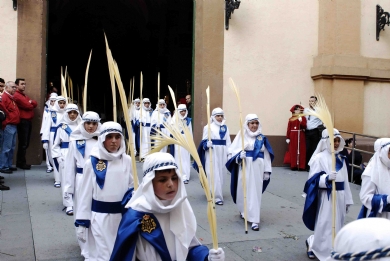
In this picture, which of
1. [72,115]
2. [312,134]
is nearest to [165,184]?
[72,115]

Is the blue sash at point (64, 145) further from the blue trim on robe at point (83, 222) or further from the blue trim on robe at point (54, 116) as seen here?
the blue trim on robe at point (83, 222)

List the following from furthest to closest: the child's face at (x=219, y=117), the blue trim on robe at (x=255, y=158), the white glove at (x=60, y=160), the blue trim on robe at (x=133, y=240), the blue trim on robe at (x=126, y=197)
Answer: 1. the child's face at (x=219, y=117)
2. the white glove at (x=60, y=160)
3. the blue trim on robe at (x=255, y=158)
4. the blue trim on robe at (x=126, y=197)
5. the blue trim on robe at (x=133, y=240)

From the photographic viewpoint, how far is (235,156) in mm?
7672

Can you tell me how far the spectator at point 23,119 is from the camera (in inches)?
434

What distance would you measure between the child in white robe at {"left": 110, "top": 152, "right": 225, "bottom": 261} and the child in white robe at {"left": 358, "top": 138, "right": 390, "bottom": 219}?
2509mm

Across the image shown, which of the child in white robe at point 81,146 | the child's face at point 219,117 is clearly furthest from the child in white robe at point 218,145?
the child in white robe at point 81,146

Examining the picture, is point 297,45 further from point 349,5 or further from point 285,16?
point 349,5

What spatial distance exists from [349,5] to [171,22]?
1016 cm

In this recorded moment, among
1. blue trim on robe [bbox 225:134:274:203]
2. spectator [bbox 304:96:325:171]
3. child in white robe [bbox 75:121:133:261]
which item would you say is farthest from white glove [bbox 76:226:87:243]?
spectator [bbox 304:96:325:171]

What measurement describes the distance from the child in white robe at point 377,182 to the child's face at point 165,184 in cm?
273

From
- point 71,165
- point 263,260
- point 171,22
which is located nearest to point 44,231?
point 71,165

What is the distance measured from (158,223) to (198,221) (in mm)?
4276

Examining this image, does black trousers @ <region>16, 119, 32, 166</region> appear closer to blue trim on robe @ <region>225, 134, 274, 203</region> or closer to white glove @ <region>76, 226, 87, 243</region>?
blue trim on robe @ <region>225, 134, 274, 203</region>

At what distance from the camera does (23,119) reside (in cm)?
1107
